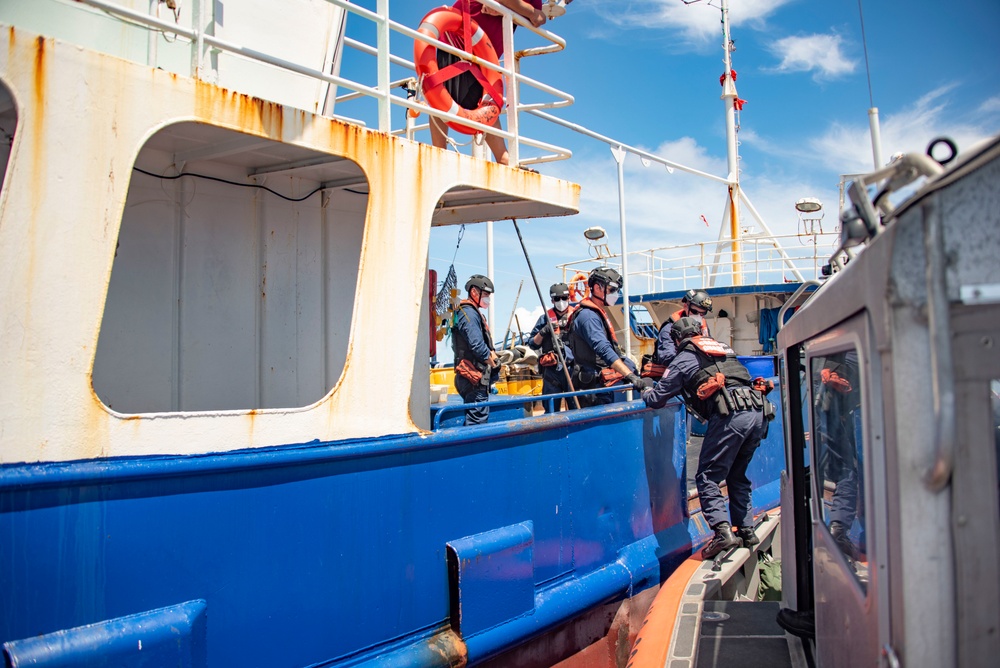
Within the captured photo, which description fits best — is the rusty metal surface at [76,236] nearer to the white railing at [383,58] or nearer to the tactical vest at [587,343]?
the white railing at [383,58]

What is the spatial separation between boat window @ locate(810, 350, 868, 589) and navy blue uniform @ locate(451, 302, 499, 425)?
342cm

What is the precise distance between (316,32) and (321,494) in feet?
9.62

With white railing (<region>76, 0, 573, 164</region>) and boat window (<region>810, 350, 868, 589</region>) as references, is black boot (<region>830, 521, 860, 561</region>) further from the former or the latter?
white railing (<region>76, 0, 573, 164</region>)

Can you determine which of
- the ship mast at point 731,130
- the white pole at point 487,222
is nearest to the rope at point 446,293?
the white pole at point 487,222

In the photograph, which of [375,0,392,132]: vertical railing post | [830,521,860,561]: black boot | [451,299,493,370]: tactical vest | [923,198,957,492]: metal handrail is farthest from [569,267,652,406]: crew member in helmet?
[923,198,957,492]: metal handrail

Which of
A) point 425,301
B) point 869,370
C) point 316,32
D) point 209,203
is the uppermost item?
point 316,32

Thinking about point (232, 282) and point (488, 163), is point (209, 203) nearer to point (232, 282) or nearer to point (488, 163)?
point (232, 282)

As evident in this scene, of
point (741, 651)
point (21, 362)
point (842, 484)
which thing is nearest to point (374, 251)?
point (21, 362)

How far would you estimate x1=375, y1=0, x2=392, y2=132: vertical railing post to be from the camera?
11.9 feet

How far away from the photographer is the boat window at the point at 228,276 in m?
3.64

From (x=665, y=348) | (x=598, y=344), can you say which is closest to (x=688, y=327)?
(x=665, y=348)

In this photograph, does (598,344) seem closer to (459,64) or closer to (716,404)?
(716,404)

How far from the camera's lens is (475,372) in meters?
5.95

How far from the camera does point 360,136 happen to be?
3.48 m
